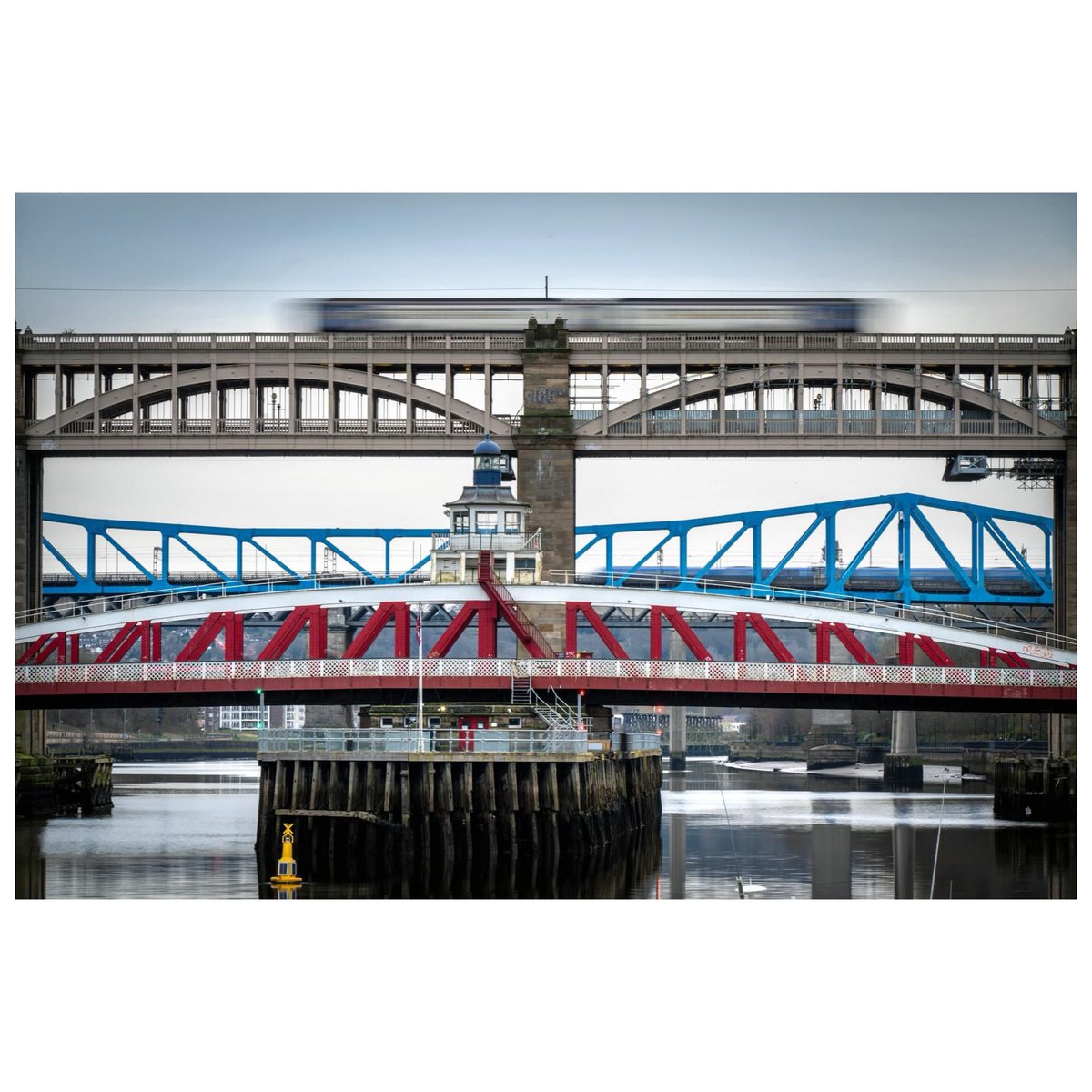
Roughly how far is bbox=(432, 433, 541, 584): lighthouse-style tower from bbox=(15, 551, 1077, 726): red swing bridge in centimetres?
132

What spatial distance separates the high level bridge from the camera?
60875 mm

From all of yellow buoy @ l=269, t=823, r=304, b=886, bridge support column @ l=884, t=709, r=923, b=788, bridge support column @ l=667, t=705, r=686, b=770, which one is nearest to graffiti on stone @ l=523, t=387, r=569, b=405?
yellow buoy @ l=269, t=823, r=304, b=886

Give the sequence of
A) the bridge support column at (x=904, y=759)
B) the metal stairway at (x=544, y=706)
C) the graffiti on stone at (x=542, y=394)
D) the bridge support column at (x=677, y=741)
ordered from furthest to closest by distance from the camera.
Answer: the bridge support column at (x=677, y=741) < the bridge support column at (x=904, y=759) < the graffiti on stone at (x=542, y=394) < the metal stairway at (x=544, y=706)

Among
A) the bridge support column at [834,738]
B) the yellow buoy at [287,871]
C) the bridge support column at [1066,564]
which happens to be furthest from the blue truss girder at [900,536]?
the bridge support column at [834,738]

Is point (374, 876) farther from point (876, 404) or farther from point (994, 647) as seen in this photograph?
point (876, 404)

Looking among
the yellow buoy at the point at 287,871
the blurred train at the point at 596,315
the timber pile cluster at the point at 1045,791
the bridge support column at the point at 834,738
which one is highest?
the blurred train at the point at 596,315

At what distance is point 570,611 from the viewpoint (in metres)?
55.4

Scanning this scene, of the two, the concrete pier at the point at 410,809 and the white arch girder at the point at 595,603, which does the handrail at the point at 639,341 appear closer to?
the white arch girder at the point at 595,603

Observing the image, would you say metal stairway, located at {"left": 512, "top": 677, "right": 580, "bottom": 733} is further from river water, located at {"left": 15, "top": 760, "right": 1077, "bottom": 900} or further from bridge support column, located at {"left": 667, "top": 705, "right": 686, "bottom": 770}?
bridge support column, located at {"left": 667, "top": 705, "right": 686, "bottom": 770}

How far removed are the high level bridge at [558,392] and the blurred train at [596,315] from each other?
0.07 m

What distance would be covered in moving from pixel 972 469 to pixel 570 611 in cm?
1531

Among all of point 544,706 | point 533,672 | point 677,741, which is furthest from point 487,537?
point 677,741

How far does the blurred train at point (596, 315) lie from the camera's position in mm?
60344
